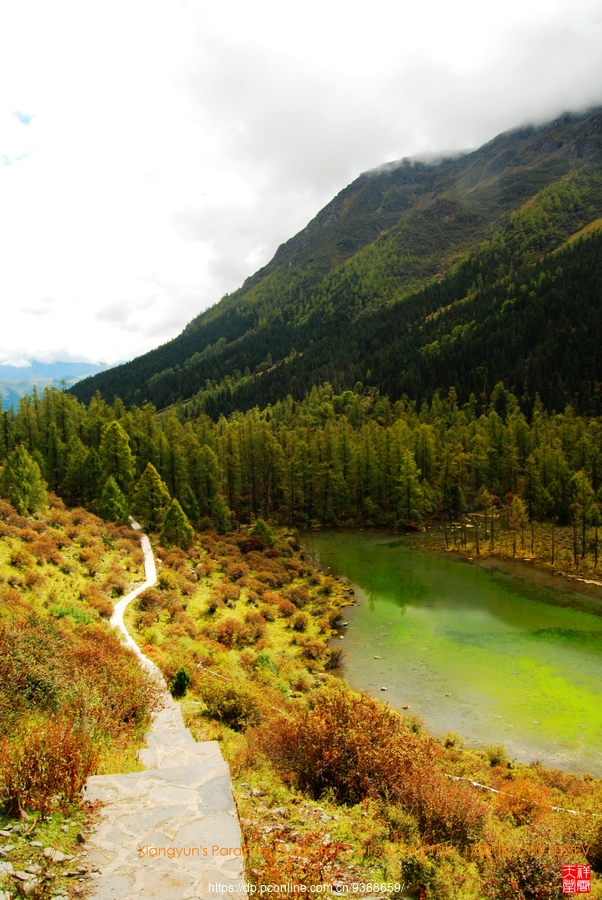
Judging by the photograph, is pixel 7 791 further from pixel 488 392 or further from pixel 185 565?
pixel 488 392

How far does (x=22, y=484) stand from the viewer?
41156 mm

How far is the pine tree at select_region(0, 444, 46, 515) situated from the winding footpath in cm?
3500

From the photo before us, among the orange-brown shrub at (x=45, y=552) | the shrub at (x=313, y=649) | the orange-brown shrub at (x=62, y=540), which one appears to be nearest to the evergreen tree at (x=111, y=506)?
the orange-brown shrub at (x=62, y=540)

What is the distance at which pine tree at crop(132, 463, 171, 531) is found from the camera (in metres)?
57.2

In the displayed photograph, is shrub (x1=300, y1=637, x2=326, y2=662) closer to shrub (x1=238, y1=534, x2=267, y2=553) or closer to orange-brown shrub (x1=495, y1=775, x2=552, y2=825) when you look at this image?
orange-brown shrub (x1=495, y1=775, x2=552, y2=825)

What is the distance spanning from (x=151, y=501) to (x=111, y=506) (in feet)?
17.4

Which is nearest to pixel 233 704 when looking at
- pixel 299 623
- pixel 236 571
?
pixel 299 623

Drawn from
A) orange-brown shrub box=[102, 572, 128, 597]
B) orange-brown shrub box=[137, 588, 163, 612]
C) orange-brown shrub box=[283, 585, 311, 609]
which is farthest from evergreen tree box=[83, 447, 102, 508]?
orange-brown shrub box=[137, 588, 163, 612]

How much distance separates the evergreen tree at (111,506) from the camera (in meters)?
53.7

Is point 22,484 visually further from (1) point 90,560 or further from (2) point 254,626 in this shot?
(2) point 254,626

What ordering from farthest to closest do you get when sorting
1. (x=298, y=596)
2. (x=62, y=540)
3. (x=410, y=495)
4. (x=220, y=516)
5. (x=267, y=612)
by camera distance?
1. (x=410, y=495)
2. (x=220, y=516)
3. (x=298, y=596)
4. (x=267, y=612)
5. (x=62, y=540)

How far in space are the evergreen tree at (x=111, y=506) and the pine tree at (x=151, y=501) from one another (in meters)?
3.18

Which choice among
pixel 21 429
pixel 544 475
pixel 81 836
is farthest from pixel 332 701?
pixel 21 429

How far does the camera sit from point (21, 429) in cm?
7388
